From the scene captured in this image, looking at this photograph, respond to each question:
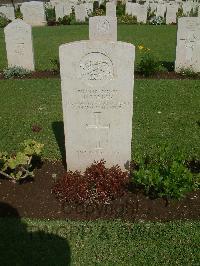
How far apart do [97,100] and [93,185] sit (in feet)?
3.97

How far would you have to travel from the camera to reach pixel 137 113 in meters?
8.65

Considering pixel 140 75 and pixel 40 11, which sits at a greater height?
pixel 40 11

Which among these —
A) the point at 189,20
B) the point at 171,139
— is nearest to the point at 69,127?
the point at 171,139

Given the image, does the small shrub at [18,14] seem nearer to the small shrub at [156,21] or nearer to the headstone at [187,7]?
the small shrub at [156,21]

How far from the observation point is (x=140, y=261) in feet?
13.9

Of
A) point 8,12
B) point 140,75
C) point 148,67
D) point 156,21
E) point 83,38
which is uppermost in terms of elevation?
point 8,12

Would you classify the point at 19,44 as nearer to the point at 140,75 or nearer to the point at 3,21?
the point at 140,75

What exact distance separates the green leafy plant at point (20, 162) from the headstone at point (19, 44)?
6.99 meters

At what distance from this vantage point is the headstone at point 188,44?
11.1 m

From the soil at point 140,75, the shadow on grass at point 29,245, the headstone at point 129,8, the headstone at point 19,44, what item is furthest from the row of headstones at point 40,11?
the shadow on grass at point 29,245

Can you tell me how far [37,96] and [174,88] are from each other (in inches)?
148

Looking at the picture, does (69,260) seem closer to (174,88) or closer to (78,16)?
(174,88)

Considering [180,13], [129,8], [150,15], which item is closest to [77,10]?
[129,8]

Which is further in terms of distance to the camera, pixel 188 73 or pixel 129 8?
pixel 129 8
